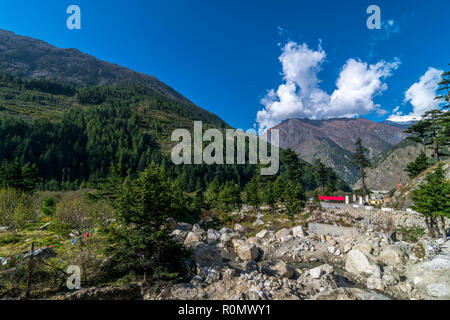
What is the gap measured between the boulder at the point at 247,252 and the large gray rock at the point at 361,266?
7.81 m

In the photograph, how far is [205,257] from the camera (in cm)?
1375

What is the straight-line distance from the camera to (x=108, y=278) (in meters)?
10.1

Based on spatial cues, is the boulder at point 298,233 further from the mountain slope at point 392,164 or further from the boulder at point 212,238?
the mountain slope at point 392,164

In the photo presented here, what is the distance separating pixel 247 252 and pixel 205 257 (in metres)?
6.10

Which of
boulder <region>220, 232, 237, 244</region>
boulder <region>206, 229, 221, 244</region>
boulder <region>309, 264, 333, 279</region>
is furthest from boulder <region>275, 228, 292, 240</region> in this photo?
boulder <region>309, 264, 333, 279</region>

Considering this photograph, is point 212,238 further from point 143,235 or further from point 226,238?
point 143,235

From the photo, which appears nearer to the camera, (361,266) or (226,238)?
(361,266)

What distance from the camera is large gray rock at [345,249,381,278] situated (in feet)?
44.6

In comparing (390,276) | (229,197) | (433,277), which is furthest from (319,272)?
(229,197)

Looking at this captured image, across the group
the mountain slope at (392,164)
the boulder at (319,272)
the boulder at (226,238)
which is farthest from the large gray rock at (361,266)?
the mountain slope at (392,164)

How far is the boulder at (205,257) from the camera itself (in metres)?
13.1

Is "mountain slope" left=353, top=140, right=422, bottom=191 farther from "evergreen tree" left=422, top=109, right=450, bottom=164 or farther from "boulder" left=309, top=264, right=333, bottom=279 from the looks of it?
"boulder" left=309, top=264, right=333, bottom=279

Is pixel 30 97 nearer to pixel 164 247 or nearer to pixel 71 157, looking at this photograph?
pixel 71 157
